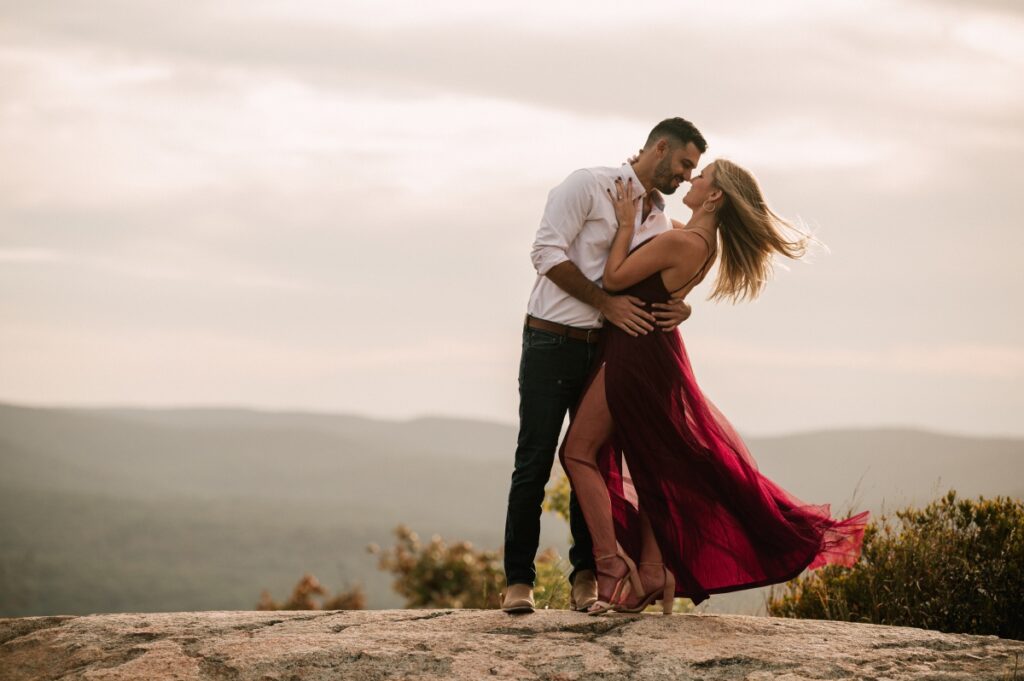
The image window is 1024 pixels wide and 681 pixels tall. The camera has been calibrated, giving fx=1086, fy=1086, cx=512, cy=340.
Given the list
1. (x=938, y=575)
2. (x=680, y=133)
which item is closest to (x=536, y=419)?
(x=680, y=133)

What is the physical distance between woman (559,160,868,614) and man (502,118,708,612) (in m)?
0.08

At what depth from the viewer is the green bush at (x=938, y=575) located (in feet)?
21.0

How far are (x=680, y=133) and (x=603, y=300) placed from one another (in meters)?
0.94

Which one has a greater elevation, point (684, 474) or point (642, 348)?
point (642, 348)

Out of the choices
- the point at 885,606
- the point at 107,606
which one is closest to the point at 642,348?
the point at 885,606

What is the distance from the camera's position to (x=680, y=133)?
17.8ft

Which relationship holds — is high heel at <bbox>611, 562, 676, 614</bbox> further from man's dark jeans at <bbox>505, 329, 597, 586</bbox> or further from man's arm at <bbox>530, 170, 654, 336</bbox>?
man's arm at <bbox>530, 170, 654, 336</bbox>

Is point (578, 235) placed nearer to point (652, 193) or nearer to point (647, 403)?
point (652, 193)

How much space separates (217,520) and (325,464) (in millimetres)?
39619

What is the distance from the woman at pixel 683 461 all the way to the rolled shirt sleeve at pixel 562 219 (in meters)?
0.17

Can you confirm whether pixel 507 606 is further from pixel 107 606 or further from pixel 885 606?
pixel 107 606

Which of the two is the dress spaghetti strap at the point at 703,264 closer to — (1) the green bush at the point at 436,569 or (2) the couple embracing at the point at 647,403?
(2) the couple embracing at the point at 647,403

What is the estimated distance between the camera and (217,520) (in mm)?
89562

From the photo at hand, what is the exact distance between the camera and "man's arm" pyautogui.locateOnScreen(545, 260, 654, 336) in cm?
531
